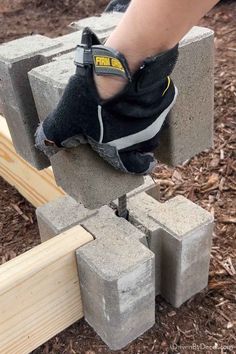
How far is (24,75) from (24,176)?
3.18 feet

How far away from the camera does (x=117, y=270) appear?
150 centimetres

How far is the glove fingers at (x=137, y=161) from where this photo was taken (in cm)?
135

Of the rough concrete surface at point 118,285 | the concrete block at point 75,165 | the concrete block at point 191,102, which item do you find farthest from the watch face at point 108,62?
the rough concrete surface at point 118,285

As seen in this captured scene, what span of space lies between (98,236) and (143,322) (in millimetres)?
369

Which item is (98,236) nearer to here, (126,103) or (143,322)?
(143,322)

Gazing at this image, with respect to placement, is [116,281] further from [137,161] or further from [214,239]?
[214,239]

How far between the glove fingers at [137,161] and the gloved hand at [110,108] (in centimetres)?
1

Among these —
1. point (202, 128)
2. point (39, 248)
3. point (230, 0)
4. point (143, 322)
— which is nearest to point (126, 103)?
point (202, 128)

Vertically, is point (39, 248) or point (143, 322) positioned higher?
point (39, 248)

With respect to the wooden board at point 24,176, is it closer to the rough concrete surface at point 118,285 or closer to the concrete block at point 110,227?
the concrete block at point 110,227

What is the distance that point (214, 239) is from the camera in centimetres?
215

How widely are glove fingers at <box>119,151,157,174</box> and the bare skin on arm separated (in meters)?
0.23

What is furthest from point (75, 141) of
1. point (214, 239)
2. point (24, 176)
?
point (24, 176)

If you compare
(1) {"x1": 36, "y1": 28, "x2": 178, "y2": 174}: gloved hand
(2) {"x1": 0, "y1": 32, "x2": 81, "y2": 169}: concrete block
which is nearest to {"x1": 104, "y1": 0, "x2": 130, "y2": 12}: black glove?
(2) {"x1": 0, "y1": 32, "x2": 81, "y2": 169}: concrete block
